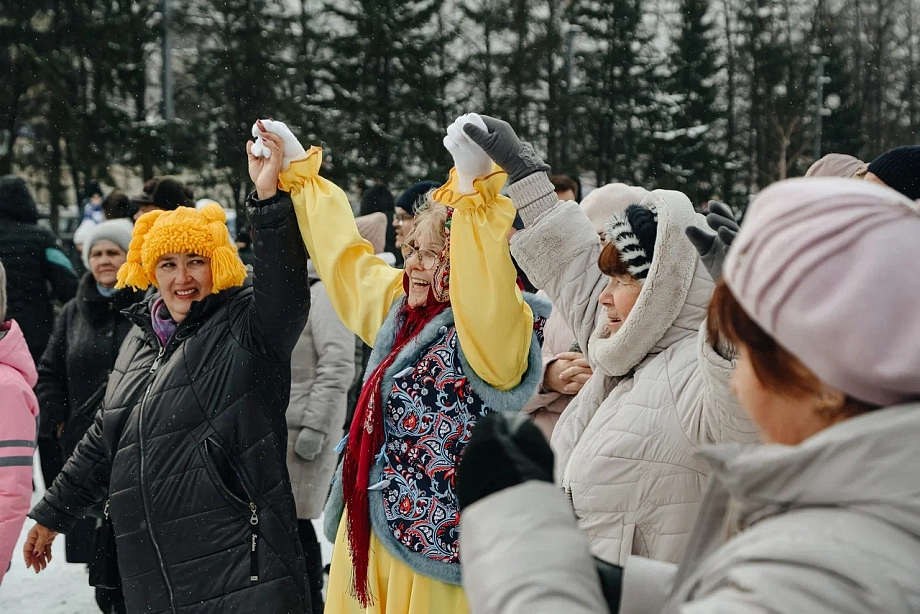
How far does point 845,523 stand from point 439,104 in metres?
19.0

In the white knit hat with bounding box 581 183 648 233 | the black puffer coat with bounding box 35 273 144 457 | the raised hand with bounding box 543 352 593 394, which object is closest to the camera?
the raised hand with bounding box 543 352 593 394

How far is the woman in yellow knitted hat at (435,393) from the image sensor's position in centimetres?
271

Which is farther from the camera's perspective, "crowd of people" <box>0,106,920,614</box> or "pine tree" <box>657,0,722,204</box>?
"pine tree" <box>657,0,722,204</box>

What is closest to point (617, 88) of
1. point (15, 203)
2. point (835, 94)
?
point (835, 94)

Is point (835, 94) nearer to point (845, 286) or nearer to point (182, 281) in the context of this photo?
point (182, 281)

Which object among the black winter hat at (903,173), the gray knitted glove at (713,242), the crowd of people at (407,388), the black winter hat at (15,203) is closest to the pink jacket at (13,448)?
the crowd of people at (407,388)

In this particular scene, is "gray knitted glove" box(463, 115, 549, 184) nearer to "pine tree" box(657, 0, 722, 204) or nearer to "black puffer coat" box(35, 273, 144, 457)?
"black puffer coat" box(35, 273, 144, 457)

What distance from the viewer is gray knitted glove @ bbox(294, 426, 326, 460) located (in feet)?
16.4

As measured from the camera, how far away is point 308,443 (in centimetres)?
500

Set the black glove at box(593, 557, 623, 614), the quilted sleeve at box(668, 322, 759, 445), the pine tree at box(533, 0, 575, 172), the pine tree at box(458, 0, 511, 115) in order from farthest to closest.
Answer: the pine tree at box(533, 0, 575, 172) → the pine tree at box(458, 0, 511, 115) → the quilted sleeve at box(668, 322, 759, 445) → the black glove at box(593, 557, 623, 614)

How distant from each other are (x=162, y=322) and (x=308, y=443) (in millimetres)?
1747

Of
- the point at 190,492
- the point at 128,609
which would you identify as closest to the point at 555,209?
the point at 190,492

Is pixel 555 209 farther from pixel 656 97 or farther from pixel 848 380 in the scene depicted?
pixel 656 97

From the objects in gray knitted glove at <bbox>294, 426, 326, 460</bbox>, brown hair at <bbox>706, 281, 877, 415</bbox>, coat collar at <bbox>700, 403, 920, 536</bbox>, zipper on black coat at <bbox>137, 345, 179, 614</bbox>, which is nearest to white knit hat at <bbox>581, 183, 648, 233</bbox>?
gray knitted glove at <bbox>294, 426, 326, 460</bbox>
